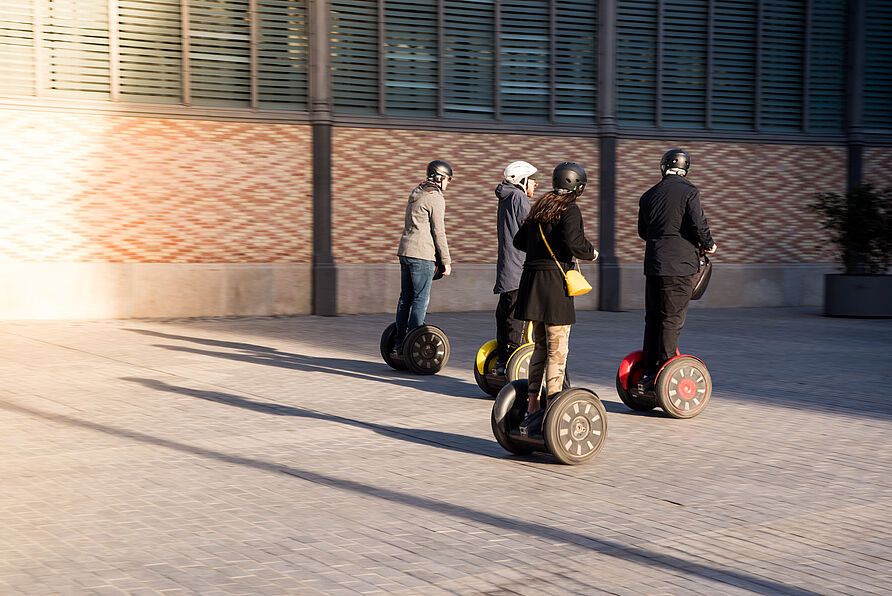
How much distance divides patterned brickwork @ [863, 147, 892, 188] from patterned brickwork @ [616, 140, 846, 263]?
48 cm

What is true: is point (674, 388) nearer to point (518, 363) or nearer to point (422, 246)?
point (518, 363)

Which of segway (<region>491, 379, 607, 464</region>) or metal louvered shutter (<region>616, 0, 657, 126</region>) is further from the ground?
metal louvered shutter (<region>616, 0, 657, 126</region>)

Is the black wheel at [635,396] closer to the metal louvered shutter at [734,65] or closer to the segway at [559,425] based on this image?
the segway at [559,425]

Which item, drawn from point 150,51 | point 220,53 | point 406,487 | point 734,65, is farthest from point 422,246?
point 734,65

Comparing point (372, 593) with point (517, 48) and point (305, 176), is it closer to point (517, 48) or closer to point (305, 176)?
point (305, 176)

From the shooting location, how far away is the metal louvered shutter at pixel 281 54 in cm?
1631

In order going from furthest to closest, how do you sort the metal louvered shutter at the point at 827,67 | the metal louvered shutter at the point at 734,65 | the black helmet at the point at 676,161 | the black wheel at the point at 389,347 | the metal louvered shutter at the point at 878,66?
the metal louvered shutter at the point at 878,66 < the metal louvered shutter at the point at 827,67 < the metal louvered shutter at the point at 734,65 < the black wheel at the point at 389,347 < the black helmet at the point at 676,161

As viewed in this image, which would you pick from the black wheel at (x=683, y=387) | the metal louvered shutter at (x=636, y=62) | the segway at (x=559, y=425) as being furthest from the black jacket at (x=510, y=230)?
the metal louvered shutter at (x=636, y=62)

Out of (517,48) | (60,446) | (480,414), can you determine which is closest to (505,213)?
(480,414)

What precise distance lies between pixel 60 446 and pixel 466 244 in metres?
11.0

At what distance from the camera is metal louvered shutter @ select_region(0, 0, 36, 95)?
14.8 meters

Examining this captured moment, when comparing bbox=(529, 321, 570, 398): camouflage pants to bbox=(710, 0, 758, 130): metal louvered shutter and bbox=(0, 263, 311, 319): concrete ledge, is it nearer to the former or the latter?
bbox=(0, 263, 311, 319): concrete ledge

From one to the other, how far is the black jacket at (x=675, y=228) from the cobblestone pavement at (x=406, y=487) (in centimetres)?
122

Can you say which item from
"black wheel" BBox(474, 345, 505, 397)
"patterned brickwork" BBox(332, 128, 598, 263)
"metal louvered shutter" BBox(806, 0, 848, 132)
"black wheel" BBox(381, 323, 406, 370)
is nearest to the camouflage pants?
"black wheel" BBox(474, 345, 505, 397)
